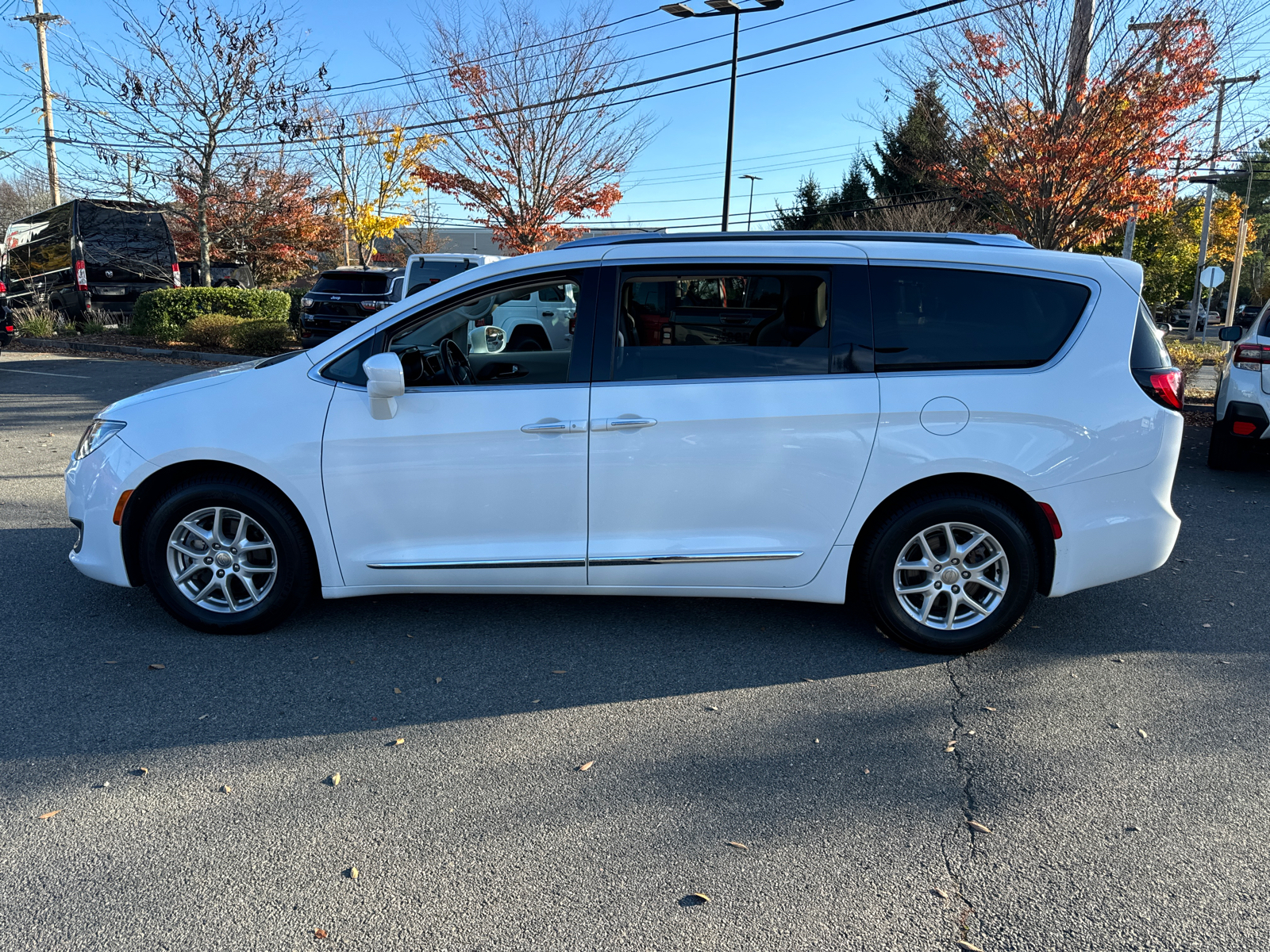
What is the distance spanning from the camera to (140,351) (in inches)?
666

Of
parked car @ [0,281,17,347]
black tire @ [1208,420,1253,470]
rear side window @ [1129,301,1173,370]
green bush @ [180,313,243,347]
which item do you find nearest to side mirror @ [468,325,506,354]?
rear side window @ [1129,301,1173,370]

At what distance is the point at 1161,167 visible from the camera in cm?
Answer: 1152

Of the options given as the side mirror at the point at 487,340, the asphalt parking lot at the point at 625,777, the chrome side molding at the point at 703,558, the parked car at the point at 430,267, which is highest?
the parked car at the point at 430,267

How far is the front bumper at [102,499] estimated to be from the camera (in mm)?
4289

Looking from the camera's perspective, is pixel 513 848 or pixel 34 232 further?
pixel 34 232

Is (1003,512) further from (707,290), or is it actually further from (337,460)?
(337,460)

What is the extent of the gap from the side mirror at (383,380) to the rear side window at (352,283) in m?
13.4

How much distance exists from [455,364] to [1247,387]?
674cm

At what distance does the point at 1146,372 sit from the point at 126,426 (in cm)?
452

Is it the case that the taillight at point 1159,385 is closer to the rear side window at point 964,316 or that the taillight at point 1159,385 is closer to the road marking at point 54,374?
the rear side window at point 964,316

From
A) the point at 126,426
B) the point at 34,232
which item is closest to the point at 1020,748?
Answer: the point at 126,426

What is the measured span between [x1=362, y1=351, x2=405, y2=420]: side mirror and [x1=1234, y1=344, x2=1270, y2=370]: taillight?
7.07m

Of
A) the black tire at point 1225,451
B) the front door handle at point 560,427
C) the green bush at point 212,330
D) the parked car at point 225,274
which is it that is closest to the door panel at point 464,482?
the front door handle at point 560,427

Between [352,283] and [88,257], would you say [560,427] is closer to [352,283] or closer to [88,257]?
[352,283]
